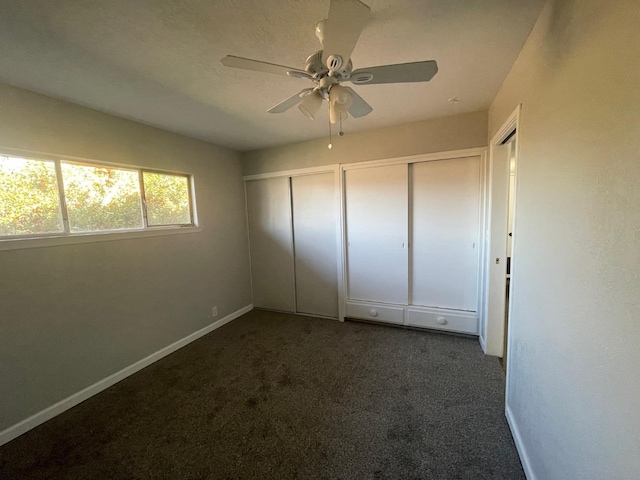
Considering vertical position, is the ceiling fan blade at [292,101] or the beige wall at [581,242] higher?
the ceiling fan blade at [292,101]

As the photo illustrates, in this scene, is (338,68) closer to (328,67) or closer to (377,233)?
(328,67)

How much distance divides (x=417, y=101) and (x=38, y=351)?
3.59 meters

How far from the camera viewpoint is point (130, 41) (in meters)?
1.37

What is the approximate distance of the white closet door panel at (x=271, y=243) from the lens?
3.71 meters

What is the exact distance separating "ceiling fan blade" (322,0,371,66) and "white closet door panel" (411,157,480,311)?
2143 millimetres

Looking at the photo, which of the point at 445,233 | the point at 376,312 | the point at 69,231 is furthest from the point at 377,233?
the point at 69,231

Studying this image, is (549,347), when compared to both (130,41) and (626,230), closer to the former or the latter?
(626,230)

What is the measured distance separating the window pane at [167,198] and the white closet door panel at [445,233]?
8.87 feet

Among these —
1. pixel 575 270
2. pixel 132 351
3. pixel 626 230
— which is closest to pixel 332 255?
pixel 132 351

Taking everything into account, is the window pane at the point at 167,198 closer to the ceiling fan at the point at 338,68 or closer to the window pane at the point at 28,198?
the window pane at the point at 28,198

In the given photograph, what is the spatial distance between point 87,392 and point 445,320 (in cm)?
349

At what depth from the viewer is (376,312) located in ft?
10.8

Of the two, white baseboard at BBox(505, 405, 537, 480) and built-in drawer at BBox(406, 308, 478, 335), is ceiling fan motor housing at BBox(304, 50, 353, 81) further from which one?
built-in drawer at BBox(406, 308, 478, 335)

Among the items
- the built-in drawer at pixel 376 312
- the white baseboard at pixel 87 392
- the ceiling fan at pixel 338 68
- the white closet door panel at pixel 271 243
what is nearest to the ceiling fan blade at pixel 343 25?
the ceiling fan at pixel 338 68
